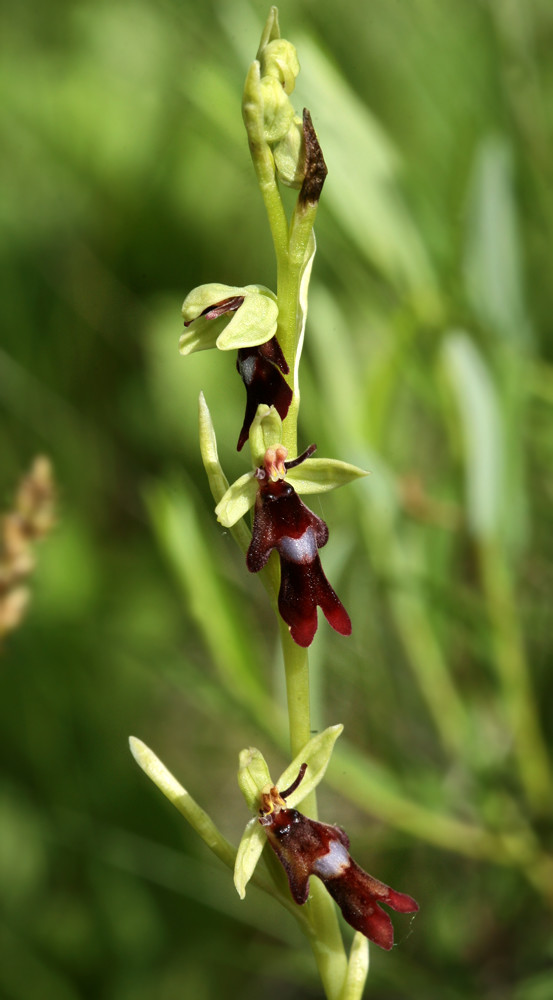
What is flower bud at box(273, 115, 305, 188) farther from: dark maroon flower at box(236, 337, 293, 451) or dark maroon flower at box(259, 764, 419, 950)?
dark maroon flower at box(259, 764, 419, 950)

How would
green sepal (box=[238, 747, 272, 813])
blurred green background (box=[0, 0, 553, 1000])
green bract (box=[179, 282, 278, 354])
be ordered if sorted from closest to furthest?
green bract (box=[179, 282, 278, 354]), green sepal (box=[238, 747, 272, 813]), blurred green background (box=[0, 0, 553, 1000])

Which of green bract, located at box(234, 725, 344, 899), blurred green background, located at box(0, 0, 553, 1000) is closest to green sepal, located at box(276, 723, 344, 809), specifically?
green bract, located at box(234, 725, 344, 899)

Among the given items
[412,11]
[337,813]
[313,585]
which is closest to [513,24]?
[412,11]

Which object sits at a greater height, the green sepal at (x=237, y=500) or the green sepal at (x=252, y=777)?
the green sepal at (x=237, y=500)

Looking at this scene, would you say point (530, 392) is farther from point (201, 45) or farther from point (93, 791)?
point (93, 791)

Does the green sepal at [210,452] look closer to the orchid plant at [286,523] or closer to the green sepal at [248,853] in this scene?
the orchid plant at [286,523]

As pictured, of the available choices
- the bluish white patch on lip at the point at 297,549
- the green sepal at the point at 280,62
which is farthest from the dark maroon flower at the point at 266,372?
the green sepal at the point at 280,62
